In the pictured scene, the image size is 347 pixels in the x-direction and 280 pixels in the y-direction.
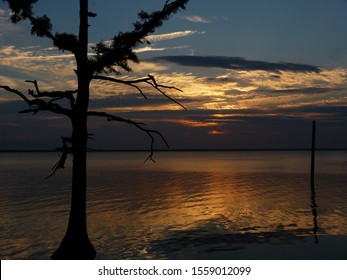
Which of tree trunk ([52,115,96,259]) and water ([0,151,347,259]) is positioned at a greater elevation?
tree trunk ([52,115,96,259])

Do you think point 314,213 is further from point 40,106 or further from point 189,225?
point 40,106

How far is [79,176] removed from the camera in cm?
1670

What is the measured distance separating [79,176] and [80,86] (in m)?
3.47

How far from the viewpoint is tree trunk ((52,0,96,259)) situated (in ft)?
54.1

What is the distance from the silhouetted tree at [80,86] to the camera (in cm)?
1648

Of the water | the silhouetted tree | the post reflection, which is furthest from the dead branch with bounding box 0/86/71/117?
the post reflection

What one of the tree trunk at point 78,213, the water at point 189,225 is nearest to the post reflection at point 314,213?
the water at point 189,225

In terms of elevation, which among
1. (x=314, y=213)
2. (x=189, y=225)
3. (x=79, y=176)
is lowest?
(x=314, y=213)

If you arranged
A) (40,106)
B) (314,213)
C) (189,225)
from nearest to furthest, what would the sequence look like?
(40,106) → (189,225) → (314,213)

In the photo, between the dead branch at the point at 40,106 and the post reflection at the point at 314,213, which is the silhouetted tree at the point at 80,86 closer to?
the dead branch at the point at 40,106

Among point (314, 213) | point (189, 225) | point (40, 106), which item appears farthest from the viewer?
point (314, 213)

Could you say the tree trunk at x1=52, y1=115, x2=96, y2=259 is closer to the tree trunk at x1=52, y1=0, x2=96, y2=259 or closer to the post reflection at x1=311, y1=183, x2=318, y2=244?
the tree trunk at x1=52, y1=0, x2=96, y2=259

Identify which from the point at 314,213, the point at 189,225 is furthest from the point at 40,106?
the point at 314,213
